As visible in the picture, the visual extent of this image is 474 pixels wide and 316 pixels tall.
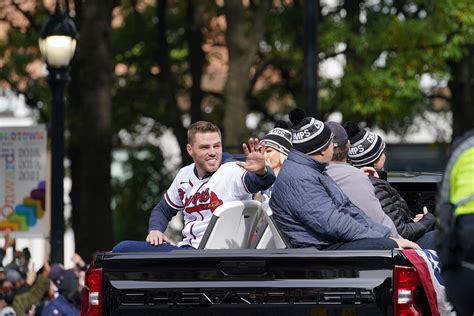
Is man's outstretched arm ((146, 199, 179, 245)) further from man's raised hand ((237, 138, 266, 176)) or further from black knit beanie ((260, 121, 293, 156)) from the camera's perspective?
man's raised hand ((237, 138, 266, 176))

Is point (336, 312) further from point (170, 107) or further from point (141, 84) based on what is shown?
point (141, 84)

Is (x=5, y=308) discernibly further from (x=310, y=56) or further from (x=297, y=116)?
(x=310, y=56)

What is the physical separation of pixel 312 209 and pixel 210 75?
97.3 ft

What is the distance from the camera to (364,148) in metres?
10.1

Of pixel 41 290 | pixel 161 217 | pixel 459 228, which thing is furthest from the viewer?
pixel 41 290

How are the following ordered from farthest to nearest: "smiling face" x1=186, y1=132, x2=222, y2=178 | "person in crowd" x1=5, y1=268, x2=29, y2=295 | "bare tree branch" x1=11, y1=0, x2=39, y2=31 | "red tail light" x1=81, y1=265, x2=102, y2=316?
"bare tree branch" x1=11, y1=0, x2=39, y2=31
"person in crowd" x1=5, y1=268, x2=29, y2=295
"smiling face" x1=186, y1=132, x2=222, y2=178
"red tail light" x1=81, y1=265, x2=102, y2=316

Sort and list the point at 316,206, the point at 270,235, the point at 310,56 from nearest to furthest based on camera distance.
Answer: the point at 316,206
the point at 270,235
the point at 310,56

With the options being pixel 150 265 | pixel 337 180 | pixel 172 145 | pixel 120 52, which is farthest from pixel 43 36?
pixel 172 145

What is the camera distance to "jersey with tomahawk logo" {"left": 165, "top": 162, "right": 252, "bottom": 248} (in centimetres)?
918

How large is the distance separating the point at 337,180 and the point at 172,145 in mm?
33498

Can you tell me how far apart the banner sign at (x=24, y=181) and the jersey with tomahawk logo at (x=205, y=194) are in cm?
955

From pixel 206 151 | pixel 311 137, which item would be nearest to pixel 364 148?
pixel 206 151

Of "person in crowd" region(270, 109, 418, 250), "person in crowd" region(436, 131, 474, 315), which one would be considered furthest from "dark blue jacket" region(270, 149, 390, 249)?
"person in crowd" region(436, 131, 474, 315)

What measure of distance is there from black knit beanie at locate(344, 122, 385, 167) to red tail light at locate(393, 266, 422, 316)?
2.74m
